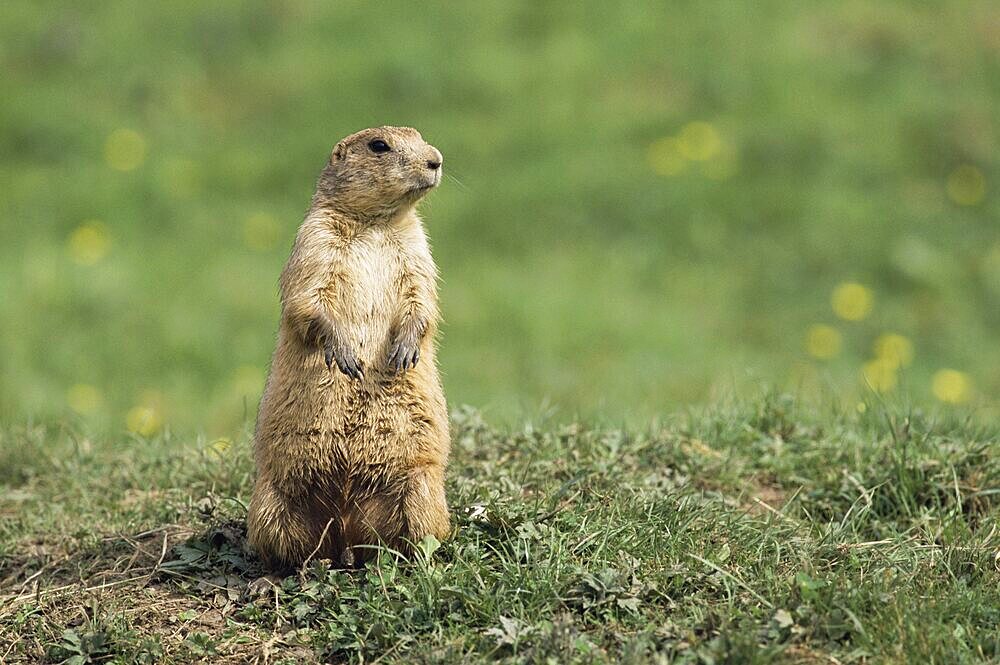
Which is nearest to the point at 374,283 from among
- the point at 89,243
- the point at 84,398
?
the point at 84,398

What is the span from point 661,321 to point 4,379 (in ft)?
12.6

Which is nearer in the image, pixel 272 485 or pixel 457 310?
pixel 272 485

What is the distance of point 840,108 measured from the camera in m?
9.88

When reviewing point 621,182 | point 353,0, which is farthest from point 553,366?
point 353,0

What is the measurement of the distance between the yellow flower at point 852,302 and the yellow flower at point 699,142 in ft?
4.74

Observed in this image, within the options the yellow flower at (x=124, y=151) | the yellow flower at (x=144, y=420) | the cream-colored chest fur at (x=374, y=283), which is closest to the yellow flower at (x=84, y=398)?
the yellow flower at (x=144, y=420)

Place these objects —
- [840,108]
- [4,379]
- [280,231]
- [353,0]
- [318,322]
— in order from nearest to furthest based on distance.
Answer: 1. [318,322]
2. [4,379]
3. [280,231]
4. [840,108]
5. [353,0]

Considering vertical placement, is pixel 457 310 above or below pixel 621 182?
below

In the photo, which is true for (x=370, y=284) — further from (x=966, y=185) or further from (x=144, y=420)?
(x=966, y=185)

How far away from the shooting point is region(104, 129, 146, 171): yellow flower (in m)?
9.68

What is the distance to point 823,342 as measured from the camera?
8375 mm

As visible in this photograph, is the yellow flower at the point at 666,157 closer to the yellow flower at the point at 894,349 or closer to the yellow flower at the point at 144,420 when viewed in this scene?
the yellow flower at the point at 894,349

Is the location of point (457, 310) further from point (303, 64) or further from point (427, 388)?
point (427, 388)

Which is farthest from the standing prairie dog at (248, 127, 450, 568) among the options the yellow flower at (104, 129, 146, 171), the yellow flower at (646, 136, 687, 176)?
the yellow flower at (104, 129, 146, 171)
